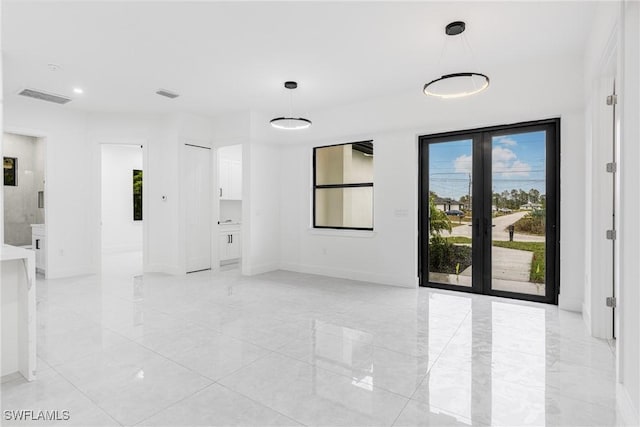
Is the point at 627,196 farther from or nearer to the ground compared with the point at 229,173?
nearer to the ground

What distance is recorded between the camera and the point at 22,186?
6.79 m

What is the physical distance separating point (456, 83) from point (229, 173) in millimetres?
5680

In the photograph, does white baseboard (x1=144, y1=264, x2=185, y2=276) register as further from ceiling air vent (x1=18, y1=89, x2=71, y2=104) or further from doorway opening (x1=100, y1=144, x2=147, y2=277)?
Answer: ceiling air vent (x1=18, y1=89, x2=71, y2=104)

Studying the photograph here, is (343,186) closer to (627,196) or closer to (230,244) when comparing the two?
(230,244)

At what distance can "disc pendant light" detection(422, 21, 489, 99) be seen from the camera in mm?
3189

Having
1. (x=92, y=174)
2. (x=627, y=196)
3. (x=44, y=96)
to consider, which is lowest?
(x=627, y=196)

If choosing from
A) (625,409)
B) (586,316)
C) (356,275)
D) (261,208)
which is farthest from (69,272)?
(586,316)

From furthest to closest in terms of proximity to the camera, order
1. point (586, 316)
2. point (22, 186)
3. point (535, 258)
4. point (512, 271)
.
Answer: point (22, 186) < point (512, 271) < point (535, 258) < point (586, 316)

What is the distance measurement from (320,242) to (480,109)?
329cm

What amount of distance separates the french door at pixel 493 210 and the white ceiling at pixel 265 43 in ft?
3.20

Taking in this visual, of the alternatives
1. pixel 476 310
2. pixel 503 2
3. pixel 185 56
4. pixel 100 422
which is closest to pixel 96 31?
pixel 185 56

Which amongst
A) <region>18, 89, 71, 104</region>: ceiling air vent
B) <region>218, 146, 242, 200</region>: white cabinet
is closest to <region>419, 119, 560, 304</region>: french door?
<region>218, 146, 242, 200</region>: white cabinet

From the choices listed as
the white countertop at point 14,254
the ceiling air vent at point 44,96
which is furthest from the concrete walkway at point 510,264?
the ceiling air vent at point 44,96

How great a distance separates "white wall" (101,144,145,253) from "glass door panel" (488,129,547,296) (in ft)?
28.0
